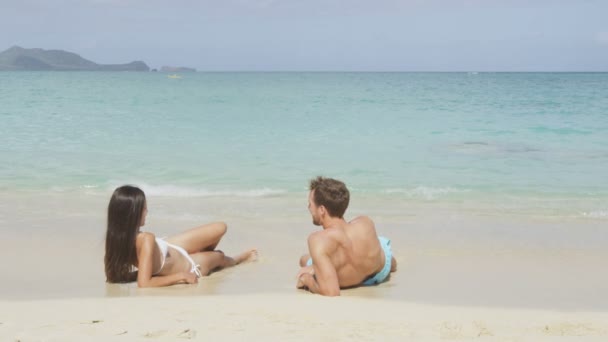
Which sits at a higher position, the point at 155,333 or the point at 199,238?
the point at 199,238

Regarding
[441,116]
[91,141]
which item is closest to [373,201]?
[91,141]

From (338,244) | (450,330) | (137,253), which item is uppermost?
(338,244)

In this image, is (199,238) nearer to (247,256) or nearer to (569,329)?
(247,256)

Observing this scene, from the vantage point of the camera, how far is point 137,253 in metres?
5.47

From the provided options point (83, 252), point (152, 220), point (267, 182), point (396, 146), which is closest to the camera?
point (83, 252)

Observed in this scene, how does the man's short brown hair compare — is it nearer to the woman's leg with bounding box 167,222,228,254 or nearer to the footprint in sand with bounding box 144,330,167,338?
the woman's leg with bounding box 167,222,228,254

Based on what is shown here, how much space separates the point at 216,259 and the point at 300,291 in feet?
3.54

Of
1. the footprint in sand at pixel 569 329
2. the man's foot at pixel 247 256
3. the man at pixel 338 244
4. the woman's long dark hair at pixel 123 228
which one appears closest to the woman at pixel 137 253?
the woman's long dark hair at pixel 123 228

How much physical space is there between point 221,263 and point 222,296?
1180 millimetres

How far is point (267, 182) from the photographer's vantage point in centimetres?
1127

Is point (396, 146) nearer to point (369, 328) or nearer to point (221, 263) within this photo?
point (221, 263)

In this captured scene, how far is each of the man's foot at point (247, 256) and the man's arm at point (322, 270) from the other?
48.4 inches

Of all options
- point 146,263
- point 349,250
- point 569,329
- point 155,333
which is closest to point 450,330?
point 569,329

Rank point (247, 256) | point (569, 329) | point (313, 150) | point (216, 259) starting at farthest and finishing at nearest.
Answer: point (313, 150), point (247, 256), point (216, 259), point (569, 329)
